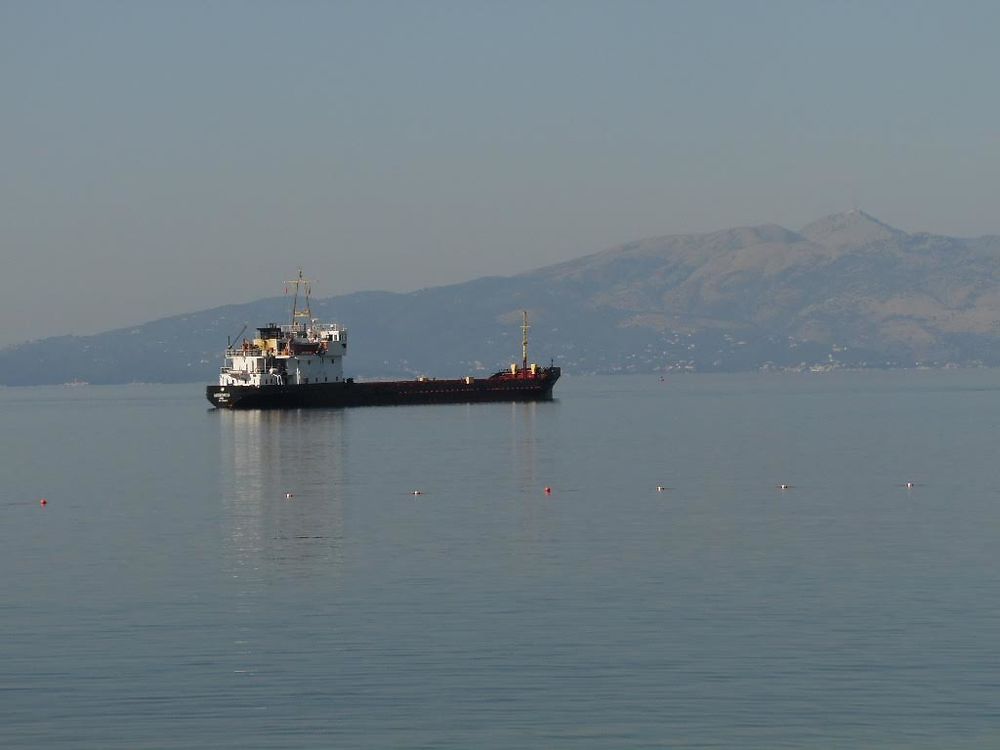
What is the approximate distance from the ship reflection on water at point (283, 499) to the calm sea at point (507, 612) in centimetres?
31

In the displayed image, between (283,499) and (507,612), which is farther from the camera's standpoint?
(283,499)

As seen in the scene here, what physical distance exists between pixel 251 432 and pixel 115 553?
94.6 meters

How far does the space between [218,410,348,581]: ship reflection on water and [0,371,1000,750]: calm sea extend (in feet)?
1.03

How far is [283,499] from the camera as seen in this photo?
80250 mm

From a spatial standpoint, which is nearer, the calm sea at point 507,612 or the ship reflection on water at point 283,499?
the calm sea at point 507,612

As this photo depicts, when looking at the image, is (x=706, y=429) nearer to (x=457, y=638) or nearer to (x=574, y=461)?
(x=574, y=461)

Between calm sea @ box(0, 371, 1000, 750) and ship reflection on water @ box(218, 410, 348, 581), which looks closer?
calm sea @ box(0, 371, 1000, 750)

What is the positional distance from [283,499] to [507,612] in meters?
38.8

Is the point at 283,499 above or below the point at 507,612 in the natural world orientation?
above

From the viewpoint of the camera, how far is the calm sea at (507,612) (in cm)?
3147

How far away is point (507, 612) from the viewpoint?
42844mm

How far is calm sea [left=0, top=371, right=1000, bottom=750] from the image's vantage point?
31469 mm

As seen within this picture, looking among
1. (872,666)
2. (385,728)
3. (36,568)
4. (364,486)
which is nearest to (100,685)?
(385,728)

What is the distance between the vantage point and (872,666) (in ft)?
117
